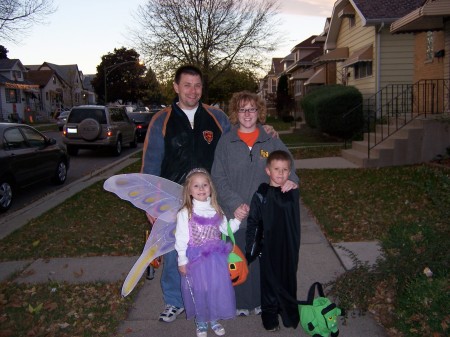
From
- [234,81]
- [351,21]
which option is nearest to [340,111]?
[351,21]

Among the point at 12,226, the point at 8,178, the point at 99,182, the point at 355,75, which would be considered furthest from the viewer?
the point at 355,75

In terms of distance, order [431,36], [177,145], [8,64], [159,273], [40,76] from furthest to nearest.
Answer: [40,76], [8,64], [431,36], [159,273], [177,145]

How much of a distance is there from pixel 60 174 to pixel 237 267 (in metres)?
9.51

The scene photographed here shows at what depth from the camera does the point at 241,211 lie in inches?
145

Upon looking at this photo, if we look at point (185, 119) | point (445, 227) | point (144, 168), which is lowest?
point (445, 227)

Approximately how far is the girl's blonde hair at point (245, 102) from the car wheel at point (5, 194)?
6.77 meters

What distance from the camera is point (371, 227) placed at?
6781 mm

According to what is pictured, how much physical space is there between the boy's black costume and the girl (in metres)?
0.21

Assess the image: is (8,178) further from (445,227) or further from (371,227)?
(445,227)

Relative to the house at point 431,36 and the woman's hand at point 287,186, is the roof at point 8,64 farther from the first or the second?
the woman's hand at point 287,186

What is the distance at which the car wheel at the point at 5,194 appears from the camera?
923 cm

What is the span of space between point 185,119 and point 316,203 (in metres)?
4.88

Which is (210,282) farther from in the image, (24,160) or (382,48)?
(382,48)

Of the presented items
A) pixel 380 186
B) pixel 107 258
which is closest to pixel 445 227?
pixel 107 258
